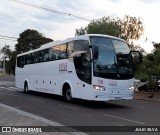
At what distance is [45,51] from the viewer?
2395 centimetres

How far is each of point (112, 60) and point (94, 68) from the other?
101 centimetres

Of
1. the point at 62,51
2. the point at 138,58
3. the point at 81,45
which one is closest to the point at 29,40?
the point at 62,51

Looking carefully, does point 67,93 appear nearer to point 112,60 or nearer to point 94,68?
point 94,68

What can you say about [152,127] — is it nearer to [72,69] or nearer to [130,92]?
[130,92]

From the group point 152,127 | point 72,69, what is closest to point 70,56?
point 72,69

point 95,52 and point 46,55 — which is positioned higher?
point 46,55

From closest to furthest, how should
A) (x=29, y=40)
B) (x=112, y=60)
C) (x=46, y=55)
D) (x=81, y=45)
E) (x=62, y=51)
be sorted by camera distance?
(x=112, y=60) < (x=81, y=45) < (x=62, y=51) < (x=46, y=55) < (x=29, y=40)

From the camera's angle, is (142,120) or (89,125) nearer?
(89,125)

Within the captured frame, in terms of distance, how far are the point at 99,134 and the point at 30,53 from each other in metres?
18.0

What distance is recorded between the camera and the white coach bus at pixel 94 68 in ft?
55.4

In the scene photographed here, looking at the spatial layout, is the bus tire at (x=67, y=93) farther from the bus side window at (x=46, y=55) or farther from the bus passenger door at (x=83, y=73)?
the bus side window at (x=46, y=55)

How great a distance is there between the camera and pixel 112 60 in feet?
56.4

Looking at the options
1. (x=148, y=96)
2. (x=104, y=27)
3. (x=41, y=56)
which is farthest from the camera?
(x=104, y=27)

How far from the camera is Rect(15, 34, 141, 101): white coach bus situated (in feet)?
55.4
